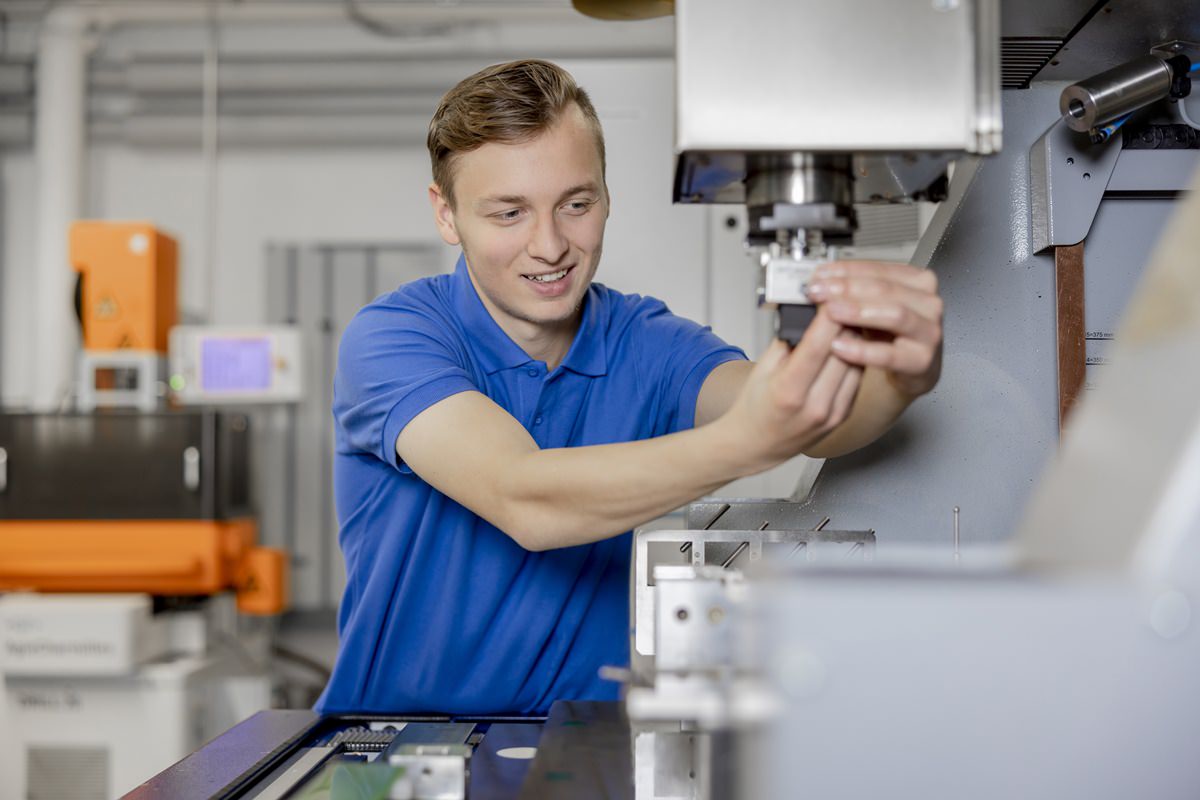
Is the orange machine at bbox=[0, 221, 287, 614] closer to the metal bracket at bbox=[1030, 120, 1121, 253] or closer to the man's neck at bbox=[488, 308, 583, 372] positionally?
the man's neck at bbox=[488, 308, 583, 372]

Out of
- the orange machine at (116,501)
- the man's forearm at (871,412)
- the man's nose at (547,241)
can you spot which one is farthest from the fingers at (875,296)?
the orange machine at (116,501)

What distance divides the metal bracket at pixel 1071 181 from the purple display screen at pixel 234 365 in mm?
2502

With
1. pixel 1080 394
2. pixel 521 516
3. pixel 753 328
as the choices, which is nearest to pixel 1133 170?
pixel 1080 394

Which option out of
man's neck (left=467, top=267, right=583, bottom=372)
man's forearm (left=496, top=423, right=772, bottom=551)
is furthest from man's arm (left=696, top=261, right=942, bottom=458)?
man's neck (left=467, top=267, right=583, bottom=372)

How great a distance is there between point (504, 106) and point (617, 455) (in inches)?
17.6

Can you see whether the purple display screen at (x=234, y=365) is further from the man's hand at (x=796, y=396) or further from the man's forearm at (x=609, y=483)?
the man's hand at (x=796, y=396)

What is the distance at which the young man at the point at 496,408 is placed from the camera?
103cm

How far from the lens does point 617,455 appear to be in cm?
86

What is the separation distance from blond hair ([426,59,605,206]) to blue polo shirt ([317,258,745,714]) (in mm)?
192

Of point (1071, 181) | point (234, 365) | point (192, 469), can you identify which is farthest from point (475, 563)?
point (234, 365)

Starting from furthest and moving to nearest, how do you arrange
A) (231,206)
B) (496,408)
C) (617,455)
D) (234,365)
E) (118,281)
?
(231,206), (234,365), (118,281), (496,408), (617,455)

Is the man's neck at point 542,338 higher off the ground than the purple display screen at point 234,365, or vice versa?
the purple display screen at point 234,365

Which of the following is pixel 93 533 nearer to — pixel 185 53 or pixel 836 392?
pixel 185 53

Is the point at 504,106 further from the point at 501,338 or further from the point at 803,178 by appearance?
the point at 803,178
